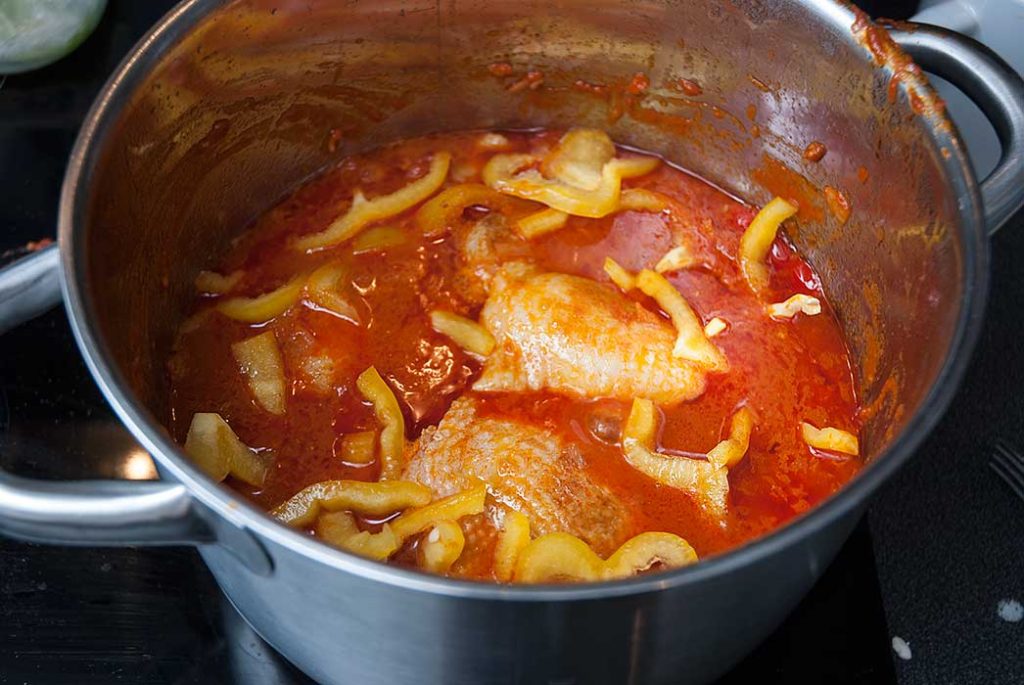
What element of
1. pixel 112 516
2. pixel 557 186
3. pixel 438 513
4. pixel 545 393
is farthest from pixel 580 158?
pixel 112 516

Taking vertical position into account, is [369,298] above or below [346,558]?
below

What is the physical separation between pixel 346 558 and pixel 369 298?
0.78 metres

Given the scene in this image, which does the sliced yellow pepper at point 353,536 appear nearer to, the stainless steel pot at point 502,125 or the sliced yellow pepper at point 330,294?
the stainless steel pot at point 502,125

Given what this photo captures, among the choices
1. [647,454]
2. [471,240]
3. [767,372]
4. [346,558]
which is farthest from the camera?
[471,240]

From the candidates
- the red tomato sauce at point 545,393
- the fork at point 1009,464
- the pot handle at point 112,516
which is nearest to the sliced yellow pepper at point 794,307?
the red tomato sauce at point 545,393

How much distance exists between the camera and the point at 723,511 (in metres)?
1.42

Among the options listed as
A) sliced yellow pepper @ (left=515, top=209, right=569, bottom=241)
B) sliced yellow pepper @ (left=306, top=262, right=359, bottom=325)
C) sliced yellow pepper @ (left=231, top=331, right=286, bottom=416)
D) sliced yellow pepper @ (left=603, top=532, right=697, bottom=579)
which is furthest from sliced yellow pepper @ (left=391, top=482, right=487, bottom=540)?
sliced yellow pepper @ (left=515, top=209, right=569, bottom=241)

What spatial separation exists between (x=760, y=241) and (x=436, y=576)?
1.00 m

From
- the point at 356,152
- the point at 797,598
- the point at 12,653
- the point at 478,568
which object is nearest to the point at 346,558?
the point at 478,568

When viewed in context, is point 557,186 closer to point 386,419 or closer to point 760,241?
point 760,241

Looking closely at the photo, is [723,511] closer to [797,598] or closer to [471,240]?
[797,598]

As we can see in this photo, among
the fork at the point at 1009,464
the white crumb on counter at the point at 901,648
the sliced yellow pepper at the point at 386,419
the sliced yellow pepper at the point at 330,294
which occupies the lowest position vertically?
the white crumb on counter at the point at 901,648

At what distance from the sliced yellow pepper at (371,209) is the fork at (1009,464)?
1.03 metres

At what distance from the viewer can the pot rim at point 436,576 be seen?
909 mm
